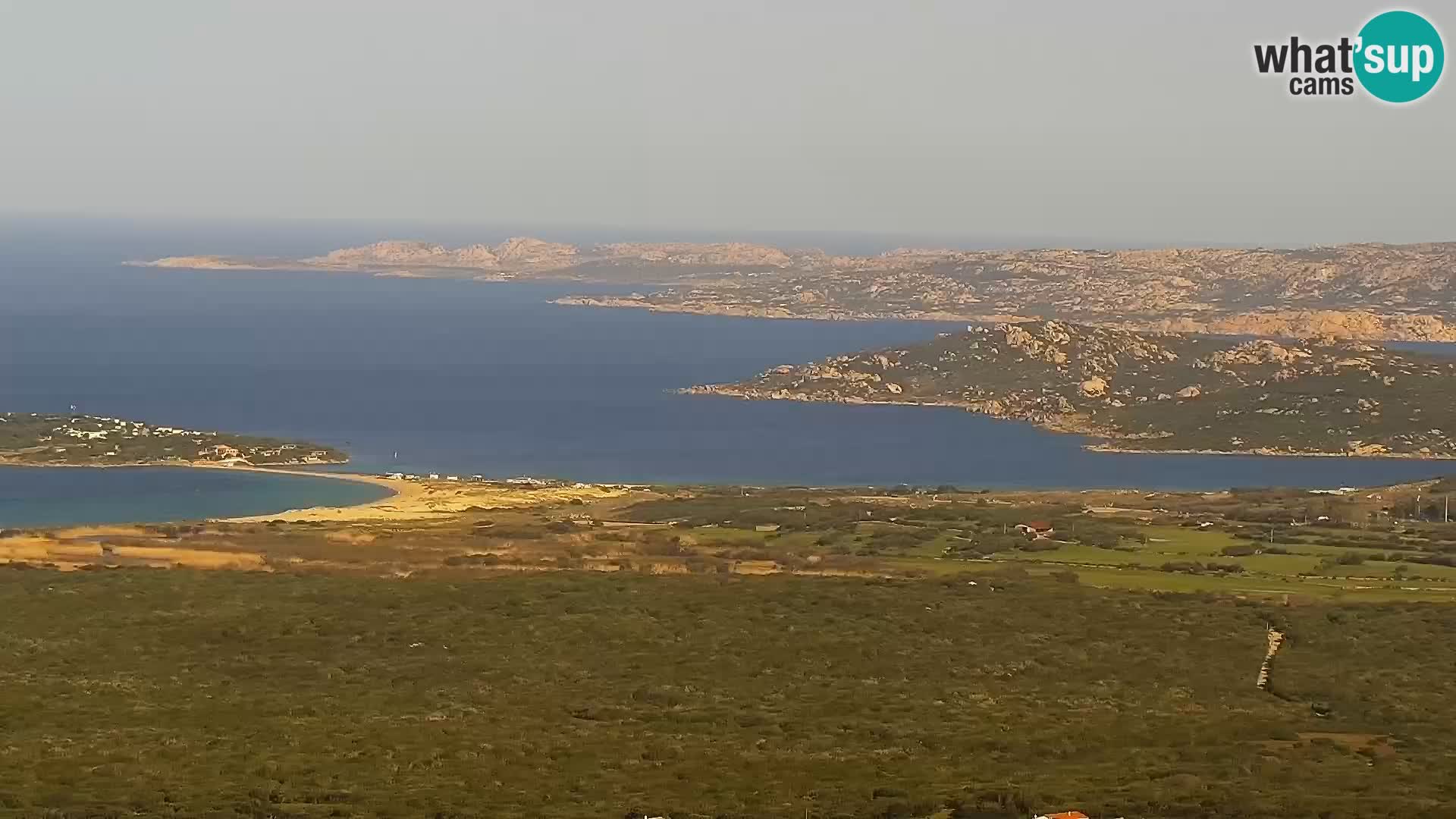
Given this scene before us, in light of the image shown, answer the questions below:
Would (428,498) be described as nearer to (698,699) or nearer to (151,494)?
(151,494)

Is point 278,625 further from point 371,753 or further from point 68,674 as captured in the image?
point 371,753

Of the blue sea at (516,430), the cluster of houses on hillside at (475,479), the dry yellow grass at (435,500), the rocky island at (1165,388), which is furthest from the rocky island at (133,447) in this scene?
the rocky island at (1165,388)

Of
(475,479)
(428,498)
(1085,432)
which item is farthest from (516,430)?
(428,498)

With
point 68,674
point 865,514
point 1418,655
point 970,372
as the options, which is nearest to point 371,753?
point 68,674

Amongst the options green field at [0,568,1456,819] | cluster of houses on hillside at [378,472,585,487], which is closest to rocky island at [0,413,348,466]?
cluster of houses on hillside at [378,472,585,487]

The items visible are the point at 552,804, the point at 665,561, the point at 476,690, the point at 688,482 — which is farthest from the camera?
the point at 688,482
